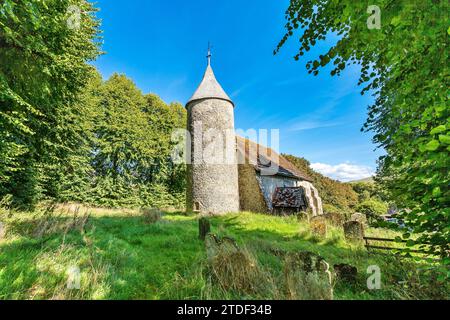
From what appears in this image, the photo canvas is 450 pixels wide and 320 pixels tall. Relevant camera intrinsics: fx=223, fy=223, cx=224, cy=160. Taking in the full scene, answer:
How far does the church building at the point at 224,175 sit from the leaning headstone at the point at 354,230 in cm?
667

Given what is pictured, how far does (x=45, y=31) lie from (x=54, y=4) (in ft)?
2.87

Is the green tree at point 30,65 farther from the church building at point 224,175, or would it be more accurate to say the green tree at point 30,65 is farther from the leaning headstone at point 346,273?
the leaning headstone at point 346,273

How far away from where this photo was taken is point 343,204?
29.0 meters

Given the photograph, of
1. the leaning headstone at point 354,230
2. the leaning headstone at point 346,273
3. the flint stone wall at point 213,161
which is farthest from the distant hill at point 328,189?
the leaning headstone at point 346,273

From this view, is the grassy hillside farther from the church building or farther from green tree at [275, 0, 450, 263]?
the church building

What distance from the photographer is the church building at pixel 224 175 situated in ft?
50.1

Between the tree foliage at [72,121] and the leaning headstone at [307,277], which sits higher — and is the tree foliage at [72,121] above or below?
above

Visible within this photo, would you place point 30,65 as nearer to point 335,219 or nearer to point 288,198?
point 335,219

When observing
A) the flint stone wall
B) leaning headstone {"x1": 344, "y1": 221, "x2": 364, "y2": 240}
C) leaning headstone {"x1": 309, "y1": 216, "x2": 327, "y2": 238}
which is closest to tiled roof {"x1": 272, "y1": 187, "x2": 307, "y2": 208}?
the flint stone wall

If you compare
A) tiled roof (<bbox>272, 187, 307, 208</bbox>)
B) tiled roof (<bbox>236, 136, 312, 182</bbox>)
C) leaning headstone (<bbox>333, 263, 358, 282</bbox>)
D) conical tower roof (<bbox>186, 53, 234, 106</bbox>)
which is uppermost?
conical tower roof (<bbox>186, 53, 234, 106</bbox>)

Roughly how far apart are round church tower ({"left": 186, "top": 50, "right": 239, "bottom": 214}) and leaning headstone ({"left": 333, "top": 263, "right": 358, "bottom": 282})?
10952 millimetres

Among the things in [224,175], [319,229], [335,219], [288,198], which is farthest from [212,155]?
[319,229]

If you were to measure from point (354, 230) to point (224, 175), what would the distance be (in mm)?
8950

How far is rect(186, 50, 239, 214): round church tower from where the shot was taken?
15.2m
